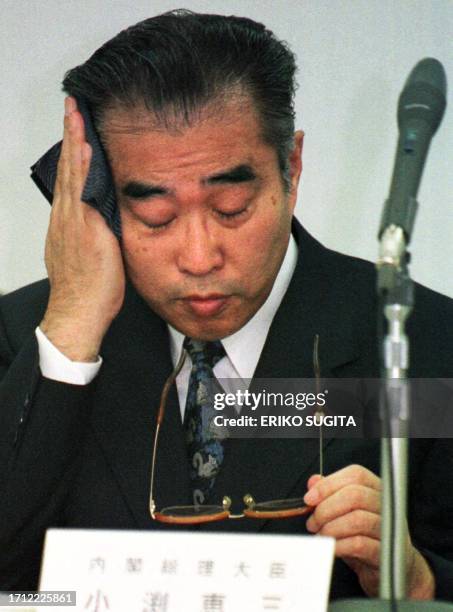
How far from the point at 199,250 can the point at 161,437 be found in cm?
33

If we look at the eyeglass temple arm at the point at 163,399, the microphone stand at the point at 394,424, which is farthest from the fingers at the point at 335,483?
the eyeglass temple arm at the point at 163,399

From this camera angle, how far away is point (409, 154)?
1.04 metres

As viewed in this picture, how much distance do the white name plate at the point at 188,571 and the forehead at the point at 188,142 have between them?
64cm

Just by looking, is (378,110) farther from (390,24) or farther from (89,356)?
(89,356)

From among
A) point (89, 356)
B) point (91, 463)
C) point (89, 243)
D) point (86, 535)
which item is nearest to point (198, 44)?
point (89, 243)

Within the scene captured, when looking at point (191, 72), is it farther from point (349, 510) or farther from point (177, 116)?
point (349, 510)

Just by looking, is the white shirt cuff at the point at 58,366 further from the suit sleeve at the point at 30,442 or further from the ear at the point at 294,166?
the ear at the point at 294,166

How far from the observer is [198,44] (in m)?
1.57

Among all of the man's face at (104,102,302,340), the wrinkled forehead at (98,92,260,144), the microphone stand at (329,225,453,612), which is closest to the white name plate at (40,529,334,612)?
the microphone stand at (329,225,453,612)

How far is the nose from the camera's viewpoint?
4.86 ft

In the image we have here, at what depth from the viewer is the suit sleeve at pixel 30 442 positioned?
1529mm

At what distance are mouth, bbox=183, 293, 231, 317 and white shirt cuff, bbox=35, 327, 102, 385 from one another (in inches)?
6.9

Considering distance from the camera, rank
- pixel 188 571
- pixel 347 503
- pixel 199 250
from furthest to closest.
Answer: pixel 199 250
pixel 347 503
pixel 188 571

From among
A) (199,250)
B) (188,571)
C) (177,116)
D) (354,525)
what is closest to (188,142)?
(177,116)
